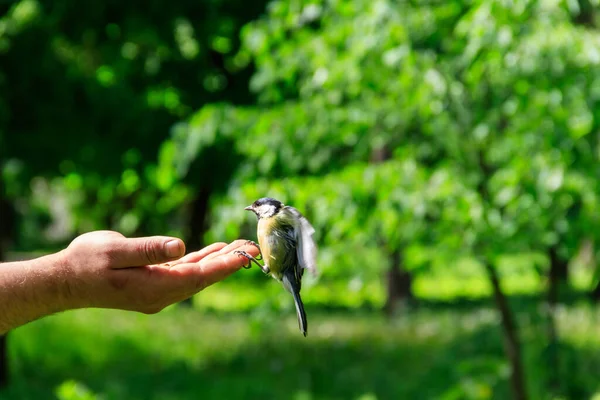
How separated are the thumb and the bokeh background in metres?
2.55

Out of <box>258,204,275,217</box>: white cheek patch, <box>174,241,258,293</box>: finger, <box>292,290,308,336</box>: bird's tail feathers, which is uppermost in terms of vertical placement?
<box>258,204,275,217</box>: white cheek patch

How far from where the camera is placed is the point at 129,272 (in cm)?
230

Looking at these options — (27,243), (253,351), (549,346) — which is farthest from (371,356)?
(27,243)

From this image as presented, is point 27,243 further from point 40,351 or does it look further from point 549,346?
point 549,346

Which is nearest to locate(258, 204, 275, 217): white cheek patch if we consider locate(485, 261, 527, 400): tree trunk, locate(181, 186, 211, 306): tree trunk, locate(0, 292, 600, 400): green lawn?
locate(0, 292, 600, 400): green lawn

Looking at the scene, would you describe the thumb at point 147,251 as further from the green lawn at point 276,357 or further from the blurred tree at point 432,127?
the green lawn at point 276,357

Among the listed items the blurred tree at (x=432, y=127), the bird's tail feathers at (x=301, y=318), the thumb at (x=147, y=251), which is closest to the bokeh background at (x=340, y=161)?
the blurred tree at (x=432, y=127)

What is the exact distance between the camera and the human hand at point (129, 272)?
2.26 metres

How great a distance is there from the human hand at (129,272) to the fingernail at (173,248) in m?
0.03

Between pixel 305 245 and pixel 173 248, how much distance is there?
0.39 meters

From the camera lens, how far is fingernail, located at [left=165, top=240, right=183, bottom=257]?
2152 mm

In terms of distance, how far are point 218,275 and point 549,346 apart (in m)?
5.13

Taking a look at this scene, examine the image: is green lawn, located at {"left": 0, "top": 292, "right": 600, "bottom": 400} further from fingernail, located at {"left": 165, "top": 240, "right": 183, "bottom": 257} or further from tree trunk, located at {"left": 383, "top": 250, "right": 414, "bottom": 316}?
fingernail, located at {"left": 165, "top": 240, "right": 183, "bottom": 257}

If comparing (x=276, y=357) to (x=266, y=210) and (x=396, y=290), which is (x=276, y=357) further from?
(x=266, y=210)
